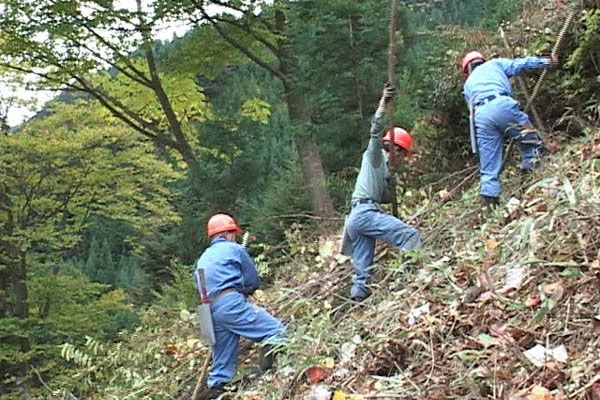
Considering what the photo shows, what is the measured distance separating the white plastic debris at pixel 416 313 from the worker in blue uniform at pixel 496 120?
1.98 metres

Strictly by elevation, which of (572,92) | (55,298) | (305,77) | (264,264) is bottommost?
(55,298)

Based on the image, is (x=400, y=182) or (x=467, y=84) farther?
(x=400, y=182)

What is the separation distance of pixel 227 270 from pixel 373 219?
1.28 meters

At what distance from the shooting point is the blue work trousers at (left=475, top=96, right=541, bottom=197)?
21.1ft

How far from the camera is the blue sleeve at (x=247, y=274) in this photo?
6422 millimetres

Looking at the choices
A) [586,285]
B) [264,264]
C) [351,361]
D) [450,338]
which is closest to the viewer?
[586,285]

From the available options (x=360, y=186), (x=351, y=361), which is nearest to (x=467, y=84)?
(x=360, y=186)

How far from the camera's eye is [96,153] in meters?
17.1

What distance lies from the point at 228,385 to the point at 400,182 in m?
4.15

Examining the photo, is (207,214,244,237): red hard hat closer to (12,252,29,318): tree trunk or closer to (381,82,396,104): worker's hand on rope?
(381,82,396,104): worker's hand on rope

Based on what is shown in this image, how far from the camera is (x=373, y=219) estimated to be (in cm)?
632

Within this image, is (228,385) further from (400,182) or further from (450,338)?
(400,182)

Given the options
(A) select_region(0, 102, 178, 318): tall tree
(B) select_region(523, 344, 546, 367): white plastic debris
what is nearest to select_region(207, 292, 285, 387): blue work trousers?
Answer: (B) select_region(523, 344, 546, 367): white plastic debris

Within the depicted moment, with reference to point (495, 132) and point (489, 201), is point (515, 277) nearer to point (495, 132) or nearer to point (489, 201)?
point (489, 201)
